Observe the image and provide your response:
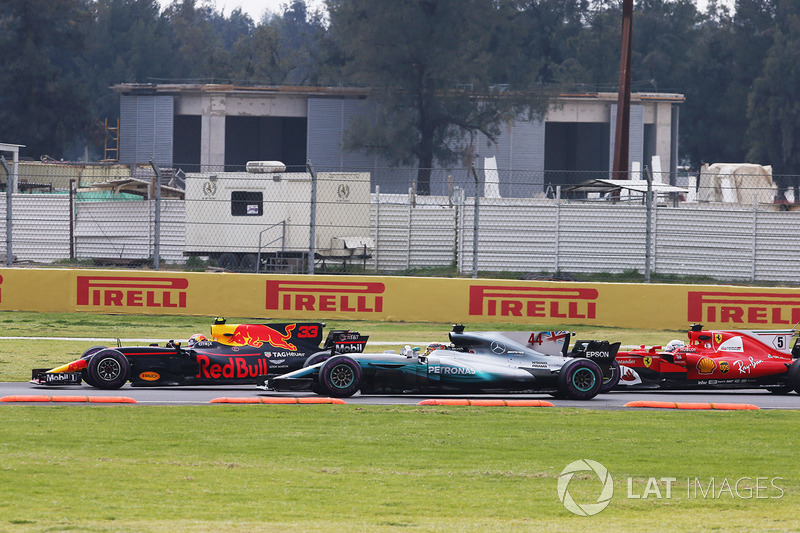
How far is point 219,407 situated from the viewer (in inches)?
480

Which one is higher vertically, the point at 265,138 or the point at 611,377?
the point at 265,138

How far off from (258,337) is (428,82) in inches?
1891

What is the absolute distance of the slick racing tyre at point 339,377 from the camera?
13.1 meters

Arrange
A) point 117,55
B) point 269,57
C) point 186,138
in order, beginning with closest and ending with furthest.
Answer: point 186,138, point 269,57, point 117,55

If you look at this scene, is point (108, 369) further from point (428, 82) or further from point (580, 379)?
point (428, 82)

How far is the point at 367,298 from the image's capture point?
21.7 metres

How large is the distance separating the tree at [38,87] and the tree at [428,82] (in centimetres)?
1765

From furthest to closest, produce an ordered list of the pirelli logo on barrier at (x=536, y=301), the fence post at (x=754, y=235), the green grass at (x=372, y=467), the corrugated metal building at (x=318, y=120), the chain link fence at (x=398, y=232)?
the corrugated metal building at (x=318, y=120) < the chain link fence at (x=398, y=232) < the fence post at (x=754, y=235) < the pirelli logo on barrier at (x=536, y=301) < the green grass at (x=372, y=467)

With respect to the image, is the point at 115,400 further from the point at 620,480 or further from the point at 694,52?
the point at 694,52


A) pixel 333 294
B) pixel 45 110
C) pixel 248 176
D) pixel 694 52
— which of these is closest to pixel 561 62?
pixel 694 52

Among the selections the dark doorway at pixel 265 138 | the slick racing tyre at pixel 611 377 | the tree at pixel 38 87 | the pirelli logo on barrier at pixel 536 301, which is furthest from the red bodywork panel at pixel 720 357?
the dark doorway at pixel 265 138

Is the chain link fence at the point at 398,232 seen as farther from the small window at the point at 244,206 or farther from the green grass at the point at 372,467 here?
the green grass at the point at 372,467

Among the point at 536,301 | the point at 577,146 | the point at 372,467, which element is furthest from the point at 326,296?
the point at 577,146

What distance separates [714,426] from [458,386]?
10.4 feet
